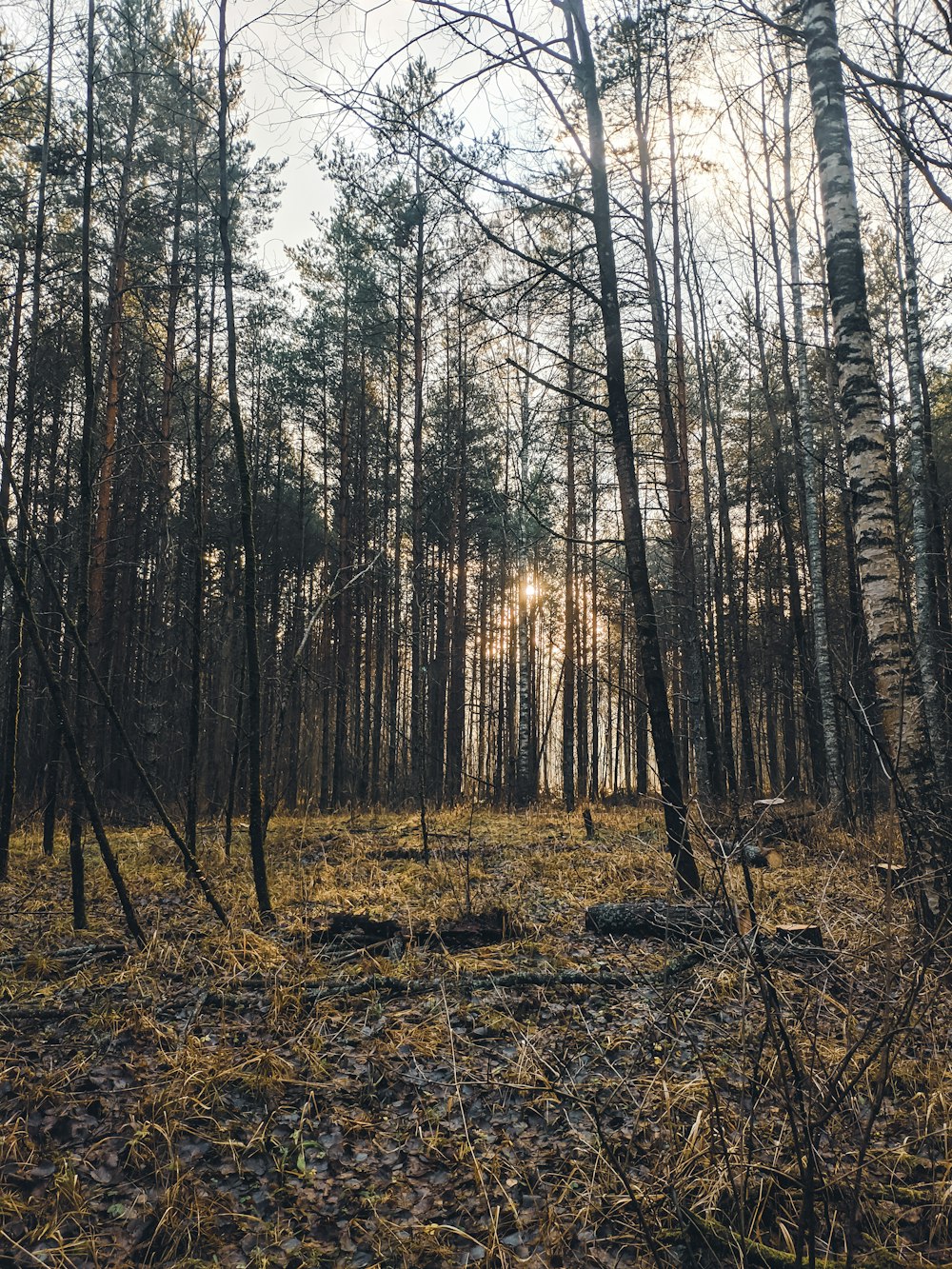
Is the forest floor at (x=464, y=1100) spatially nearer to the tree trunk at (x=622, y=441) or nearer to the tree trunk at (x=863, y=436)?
the tree trunk at (x=863, y=436)

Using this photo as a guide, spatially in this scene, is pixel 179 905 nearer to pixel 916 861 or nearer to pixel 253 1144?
pixel 253 1144

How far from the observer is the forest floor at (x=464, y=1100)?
2086 millimetres

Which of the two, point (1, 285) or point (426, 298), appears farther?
point (426, 298)

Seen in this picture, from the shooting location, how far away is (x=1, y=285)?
8016 millimetres

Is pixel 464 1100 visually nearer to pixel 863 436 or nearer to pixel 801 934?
pixel 801 934

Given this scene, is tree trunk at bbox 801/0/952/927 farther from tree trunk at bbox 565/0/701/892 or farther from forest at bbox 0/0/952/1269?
tree trunk at bbox 565/0/701/892

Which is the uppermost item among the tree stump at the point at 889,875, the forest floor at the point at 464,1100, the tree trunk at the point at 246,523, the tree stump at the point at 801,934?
the tree trunk at the point at 246,523

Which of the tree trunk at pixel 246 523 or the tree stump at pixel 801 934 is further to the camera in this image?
the tree trunk at pixel 246 523

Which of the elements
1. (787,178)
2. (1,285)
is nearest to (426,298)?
(787,178)

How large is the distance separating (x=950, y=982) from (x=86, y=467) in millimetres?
6703

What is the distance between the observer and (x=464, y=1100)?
9.77 ft

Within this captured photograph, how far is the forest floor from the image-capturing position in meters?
2.09

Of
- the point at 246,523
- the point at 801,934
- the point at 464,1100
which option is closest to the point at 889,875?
the point at 464,1100

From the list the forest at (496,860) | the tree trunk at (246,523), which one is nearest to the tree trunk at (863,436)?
the forest at (496,860)
